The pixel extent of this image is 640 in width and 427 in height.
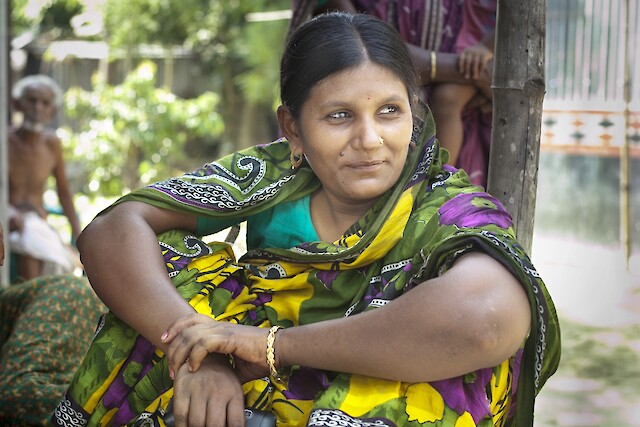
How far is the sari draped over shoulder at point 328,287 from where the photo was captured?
1.84 meters

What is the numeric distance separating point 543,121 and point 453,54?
4.28 meters

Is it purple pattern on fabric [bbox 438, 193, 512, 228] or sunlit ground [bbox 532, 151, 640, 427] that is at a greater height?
purple pattern on fabric [bbox 438, 193, 512, 228]

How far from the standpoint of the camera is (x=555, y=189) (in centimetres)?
741

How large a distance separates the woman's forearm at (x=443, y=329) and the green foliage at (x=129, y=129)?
31.7 ft

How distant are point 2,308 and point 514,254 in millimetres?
2102

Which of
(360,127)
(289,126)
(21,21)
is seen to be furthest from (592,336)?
(21,21)

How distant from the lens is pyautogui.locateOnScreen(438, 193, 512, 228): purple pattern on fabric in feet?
6.40

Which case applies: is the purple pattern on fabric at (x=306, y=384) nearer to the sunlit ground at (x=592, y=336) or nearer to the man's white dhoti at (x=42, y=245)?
the sunlit ground at (x=592, y=336)

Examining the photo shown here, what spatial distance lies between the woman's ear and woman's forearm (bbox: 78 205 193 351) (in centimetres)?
42

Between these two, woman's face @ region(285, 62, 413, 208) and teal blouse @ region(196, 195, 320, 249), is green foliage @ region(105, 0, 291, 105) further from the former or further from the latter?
woman's face @ region(285, 62, 413, 208)

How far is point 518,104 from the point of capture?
241 centimetres

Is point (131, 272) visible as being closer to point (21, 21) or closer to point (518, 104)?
point (518, 104)

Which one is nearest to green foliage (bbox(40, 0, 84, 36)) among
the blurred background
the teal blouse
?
the blurred background

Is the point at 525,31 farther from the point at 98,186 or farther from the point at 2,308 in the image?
the point at 98,186
